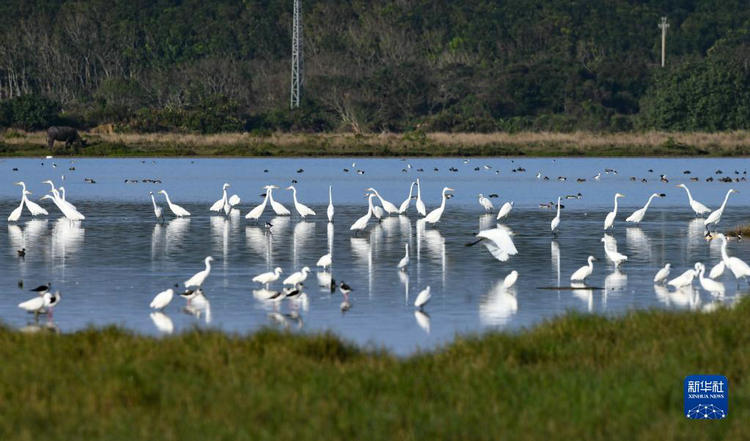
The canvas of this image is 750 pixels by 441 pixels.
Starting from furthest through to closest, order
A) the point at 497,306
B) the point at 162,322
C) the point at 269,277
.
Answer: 1. the point at 269,277
2. the point at 497,306
3. the point at 162,322

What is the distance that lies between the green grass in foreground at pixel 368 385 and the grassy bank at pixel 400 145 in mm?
64513

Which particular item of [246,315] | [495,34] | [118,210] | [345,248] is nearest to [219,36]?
[495,34]

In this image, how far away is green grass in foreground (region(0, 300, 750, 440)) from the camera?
355 inches

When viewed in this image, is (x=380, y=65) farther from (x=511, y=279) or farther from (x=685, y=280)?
(x=685, y=280)

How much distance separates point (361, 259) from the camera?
71.3 feet

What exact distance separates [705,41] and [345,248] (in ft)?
369

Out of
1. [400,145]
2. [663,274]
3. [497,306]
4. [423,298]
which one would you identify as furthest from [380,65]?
[423,298]

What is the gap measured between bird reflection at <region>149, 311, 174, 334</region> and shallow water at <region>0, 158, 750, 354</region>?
0.21 ft

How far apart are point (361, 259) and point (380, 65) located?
4120 inches

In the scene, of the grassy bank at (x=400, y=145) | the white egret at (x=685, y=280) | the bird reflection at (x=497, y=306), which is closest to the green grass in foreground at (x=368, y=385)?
the bird reflection at (x=497, y=306)

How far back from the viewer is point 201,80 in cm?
11581

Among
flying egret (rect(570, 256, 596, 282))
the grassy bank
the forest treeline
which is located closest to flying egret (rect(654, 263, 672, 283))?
flying egret (rect(570, 256, 596, 282))

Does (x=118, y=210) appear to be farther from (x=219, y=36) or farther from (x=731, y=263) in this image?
(x=219, y=36)

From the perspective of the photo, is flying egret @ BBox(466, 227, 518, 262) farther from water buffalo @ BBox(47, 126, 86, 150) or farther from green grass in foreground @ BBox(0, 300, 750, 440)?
water buffalo @ BBox(47, 126, 86, 150)
